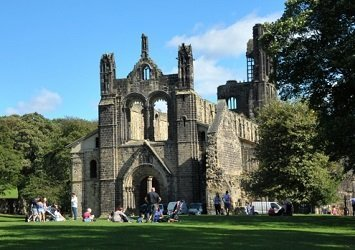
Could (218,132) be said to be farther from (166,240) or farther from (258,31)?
(166,240)

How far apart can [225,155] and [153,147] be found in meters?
6.74

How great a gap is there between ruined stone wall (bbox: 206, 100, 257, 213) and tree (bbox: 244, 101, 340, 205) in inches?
145

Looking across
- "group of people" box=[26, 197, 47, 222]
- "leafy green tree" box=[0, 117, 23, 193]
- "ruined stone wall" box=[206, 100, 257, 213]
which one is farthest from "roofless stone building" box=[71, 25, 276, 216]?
"group of people" box=[26, 197, 47, 222]

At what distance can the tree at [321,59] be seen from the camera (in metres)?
26.3

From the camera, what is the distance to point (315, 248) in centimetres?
1709

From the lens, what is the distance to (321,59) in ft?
87.9

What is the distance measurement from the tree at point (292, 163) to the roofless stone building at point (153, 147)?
454 centimetres

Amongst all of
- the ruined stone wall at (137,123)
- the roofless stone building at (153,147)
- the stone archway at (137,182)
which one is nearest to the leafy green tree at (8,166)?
the roofless stone building at (153,147)

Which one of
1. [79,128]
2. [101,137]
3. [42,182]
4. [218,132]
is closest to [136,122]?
[101,137]

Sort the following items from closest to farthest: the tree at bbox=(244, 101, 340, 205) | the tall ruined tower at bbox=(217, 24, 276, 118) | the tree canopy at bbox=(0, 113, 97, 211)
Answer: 1. the tree at bbox=(244, 101, 340, 205)
2. the tree canopy at bbox=(0, 113, 97, 211)
3. the tall ruined tower at bbox=(217, 24, 276, 118)

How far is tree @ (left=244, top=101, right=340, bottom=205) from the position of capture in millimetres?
51125

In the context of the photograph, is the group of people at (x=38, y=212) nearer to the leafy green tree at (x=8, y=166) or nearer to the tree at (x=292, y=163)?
the tree at (x=292, y=163)

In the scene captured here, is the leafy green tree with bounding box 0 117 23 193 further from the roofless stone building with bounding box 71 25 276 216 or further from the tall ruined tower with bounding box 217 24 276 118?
the tall ruined tower with bounding box 217 24 276 118

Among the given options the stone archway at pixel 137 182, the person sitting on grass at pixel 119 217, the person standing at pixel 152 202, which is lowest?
the person sitting on grass at pixel 119 217
